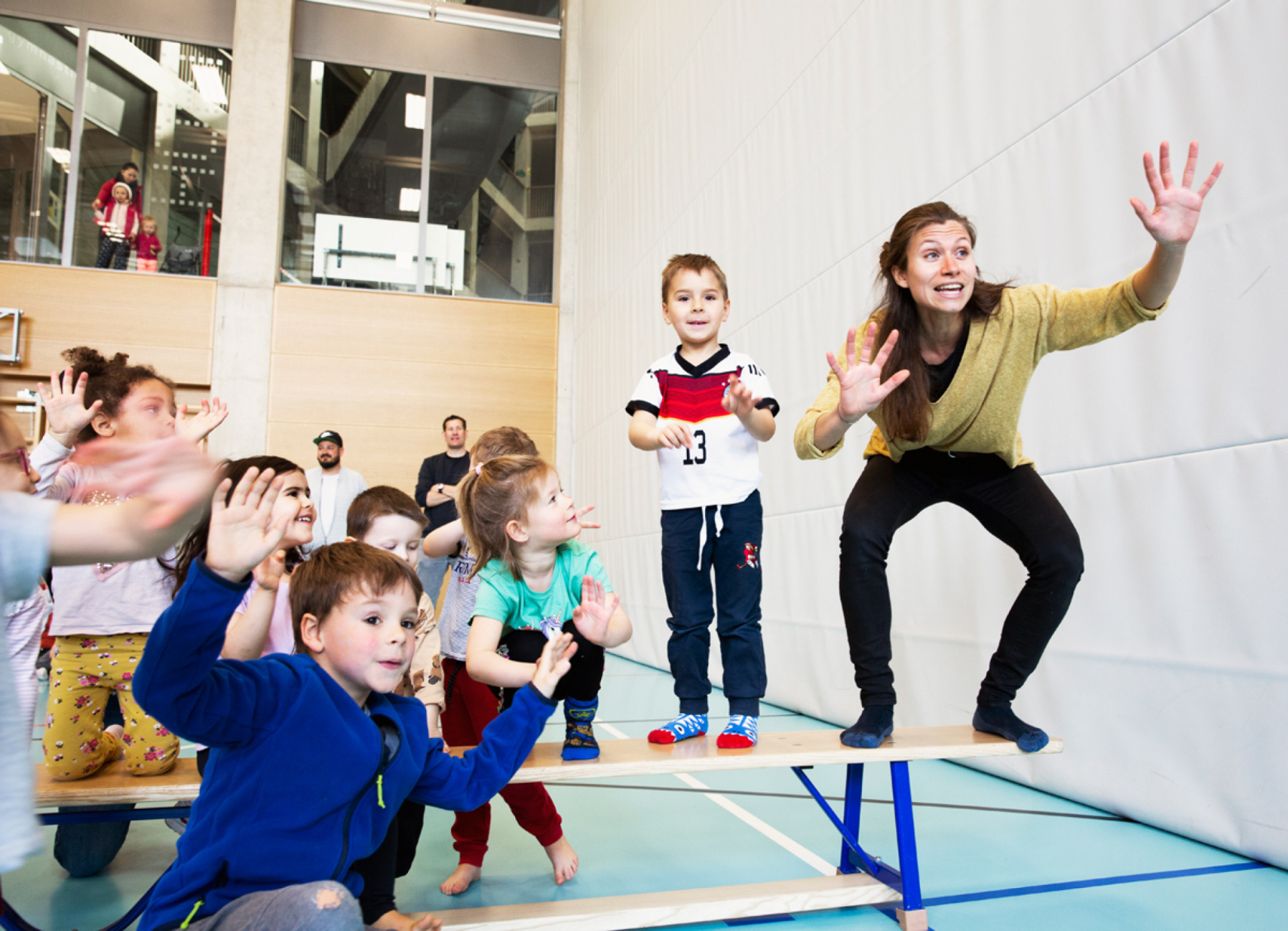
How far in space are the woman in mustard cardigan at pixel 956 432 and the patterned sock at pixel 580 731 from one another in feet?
1.59

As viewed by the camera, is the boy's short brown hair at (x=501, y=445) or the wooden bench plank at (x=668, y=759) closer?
the wooden bench plank at (x=668, y=759)

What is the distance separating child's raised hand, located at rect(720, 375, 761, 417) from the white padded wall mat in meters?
0.94

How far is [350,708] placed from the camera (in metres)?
1.22

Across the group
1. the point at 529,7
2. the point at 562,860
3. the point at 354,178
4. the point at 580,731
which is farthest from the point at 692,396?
the point at 529,7

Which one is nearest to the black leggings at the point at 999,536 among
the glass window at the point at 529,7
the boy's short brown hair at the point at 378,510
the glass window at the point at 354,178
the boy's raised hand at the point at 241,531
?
the boy's short brown hair at the point at 378,510

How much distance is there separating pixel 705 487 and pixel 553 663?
0.79m

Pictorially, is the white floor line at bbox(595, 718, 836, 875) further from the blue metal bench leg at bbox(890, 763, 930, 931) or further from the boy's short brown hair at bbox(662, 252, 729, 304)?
the boy's short brown hair at bbox(662, 252, 729, 304)

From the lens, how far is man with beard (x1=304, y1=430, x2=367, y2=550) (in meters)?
4.98

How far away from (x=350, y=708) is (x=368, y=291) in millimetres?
7135

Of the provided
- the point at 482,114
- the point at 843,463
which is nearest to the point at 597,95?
the point at 482,114

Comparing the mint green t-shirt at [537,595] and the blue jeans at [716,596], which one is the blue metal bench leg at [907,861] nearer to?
the blue jeans at [716,596]

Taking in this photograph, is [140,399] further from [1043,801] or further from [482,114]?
[482,114]

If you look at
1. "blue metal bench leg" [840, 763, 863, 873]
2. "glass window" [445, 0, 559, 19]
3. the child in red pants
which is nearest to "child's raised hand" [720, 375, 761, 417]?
the child in red pants

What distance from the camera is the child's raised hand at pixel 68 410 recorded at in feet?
Result: 6.66
